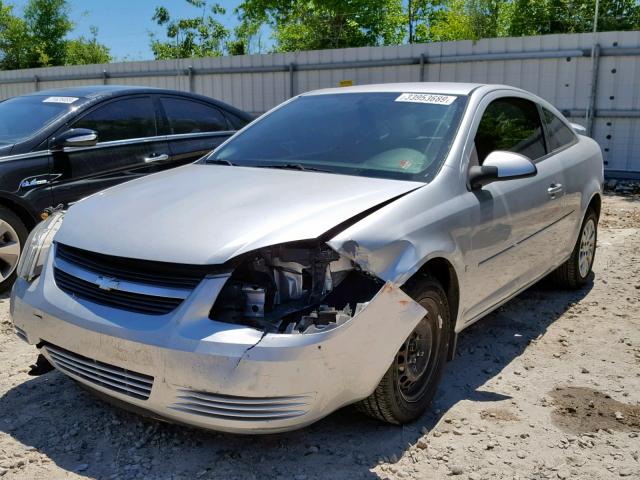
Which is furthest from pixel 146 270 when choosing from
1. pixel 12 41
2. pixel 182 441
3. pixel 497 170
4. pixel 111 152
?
pixel 12 41

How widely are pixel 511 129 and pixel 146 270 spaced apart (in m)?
2.63

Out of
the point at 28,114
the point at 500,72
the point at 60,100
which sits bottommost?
the point at 28,114

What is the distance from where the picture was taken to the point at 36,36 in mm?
33938

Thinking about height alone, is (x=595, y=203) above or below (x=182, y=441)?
above

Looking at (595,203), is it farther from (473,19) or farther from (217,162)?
(473,19)

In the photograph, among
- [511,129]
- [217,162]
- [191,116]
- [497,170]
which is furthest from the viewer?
[191,116]

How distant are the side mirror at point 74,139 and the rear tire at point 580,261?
3.86 m

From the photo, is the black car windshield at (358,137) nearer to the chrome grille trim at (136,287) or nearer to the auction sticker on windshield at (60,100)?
the chrome grille trim at (136,287)

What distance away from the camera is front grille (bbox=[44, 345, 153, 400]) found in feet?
8.67

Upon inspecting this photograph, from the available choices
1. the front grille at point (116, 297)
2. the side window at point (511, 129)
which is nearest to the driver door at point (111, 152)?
the front grille at point (116, 297)

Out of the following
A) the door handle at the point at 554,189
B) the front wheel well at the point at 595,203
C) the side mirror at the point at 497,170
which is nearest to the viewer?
the side mirror at the point at 497,170

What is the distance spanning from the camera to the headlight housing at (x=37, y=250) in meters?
3.20

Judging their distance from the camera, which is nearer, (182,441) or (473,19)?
(182,441)

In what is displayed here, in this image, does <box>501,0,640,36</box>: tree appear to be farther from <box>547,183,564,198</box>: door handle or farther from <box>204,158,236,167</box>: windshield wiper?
<box>204,158,236,167</box>: windshield wiper
